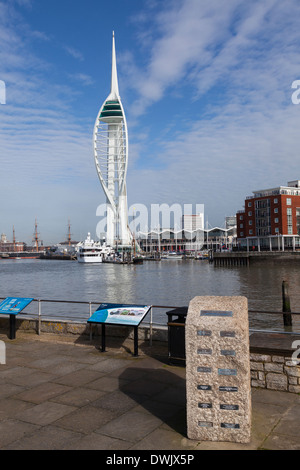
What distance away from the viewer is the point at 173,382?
721 centimetres

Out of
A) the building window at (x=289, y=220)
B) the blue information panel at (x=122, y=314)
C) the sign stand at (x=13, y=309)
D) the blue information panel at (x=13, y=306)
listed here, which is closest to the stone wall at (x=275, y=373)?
the blue information panel at (x=122, y=314)

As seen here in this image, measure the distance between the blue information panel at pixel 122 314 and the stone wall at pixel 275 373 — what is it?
264cm

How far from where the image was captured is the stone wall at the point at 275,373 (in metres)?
6.55

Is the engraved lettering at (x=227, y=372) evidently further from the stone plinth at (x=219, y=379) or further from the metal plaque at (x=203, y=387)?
the metal plaque at (x=203, y=387)

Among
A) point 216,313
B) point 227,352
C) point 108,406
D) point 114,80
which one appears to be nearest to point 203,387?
point 227,352

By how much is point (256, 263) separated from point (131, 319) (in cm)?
8258

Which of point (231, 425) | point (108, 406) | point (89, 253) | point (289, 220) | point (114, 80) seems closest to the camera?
point (231, 425)

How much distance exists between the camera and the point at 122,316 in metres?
8.91

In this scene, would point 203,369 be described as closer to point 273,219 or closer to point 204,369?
point 204,369

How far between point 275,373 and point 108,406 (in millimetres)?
2696

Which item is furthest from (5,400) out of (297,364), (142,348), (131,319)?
(297,364)

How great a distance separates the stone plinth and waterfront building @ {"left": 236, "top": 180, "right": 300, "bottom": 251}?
90.3m

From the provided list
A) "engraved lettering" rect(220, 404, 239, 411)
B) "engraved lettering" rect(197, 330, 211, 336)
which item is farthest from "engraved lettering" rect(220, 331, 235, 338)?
"engraved lettering" rect(220, 404, 239, 411)
